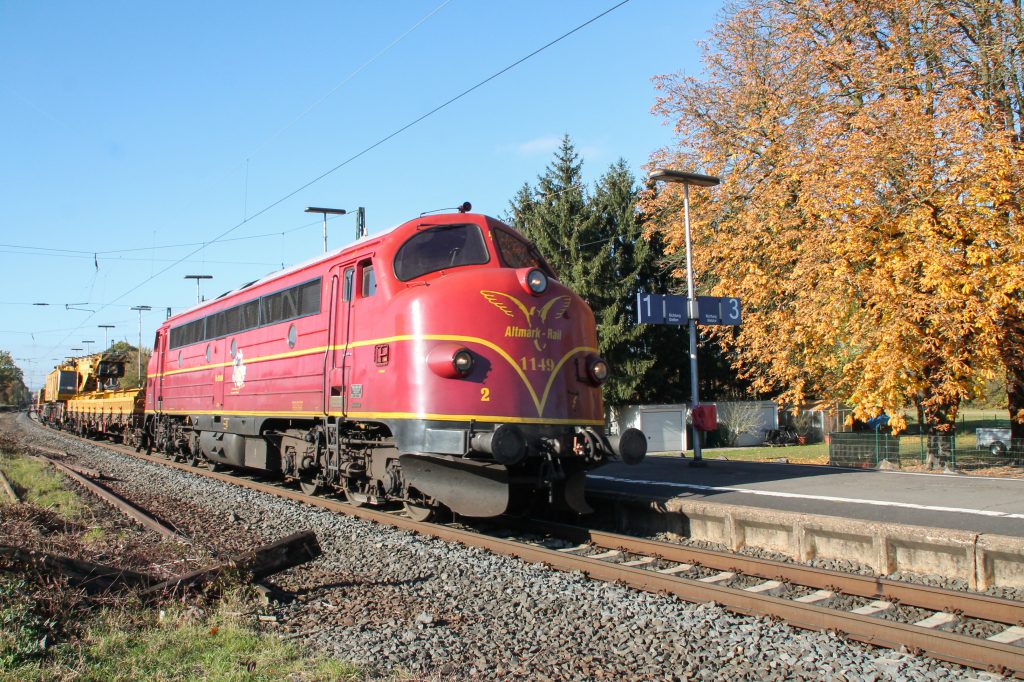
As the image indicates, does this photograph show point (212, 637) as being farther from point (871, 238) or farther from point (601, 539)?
point (871, 238)

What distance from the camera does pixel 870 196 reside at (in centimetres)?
1564

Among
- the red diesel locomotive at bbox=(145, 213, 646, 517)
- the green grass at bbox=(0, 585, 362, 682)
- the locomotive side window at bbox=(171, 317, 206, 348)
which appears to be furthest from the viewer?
the locomotive side window at bbox=(171, 317, 206, 348)

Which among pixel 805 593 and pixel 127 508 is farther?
pixel 127 508

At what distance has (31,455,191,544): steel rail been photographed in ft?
30.2

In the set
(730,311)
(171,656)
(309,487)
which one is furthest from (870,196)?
(171,656)

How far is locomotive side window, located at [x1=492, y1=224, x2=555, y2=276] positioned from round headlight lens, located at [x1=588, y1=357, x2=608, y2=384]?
5.31 ft

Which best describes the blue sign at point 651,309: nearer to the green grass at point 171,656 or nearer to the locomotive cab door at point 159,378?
the green grass at point 171,656

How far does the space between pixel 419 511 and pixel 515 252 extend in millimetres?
3551

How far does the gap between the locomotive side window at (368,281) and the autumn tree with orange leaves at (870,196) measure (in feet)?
33.0

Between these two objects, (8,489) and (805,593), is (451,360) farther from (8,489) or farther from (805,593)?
(8,489)

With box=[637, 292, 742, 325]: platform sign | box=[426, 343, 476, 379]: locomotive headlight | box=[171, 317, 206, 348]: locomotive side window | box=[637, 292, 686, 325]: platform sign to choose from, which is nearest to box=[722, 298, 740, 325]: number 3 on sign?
box=[637, 292, 742, 325]: platform sign

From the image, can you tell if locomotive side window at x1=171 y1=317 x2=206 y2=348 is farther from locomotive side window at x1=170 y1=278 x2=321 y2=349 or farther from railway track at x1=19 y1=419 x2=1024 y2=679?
railway track at x1=19 y1=419 x2=1024 y2=679

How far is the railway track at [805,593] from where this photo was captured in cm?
520

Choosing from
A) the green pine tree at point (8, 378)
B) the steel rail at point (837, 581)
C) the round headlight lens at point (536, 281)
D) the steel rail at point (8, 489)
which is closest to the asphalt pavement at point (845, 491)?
the steel rail at point (837, 581)
